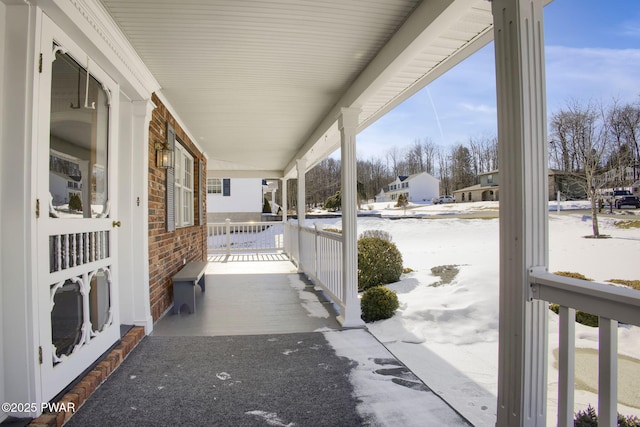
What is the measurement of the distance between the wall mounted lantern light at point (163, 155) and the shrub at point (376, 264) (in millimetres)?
4077

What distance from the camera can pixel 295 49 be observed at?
2836 millimetres

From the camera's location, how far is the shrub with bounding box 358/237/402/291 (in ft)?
22.6

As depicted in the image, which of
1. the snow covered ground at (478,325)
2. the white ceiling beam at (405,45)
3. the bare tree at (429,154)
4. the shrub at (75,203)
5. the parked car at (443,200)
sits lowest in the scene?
the snow covered ground at (478,325)

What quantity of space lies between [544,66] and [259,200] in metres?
16.5

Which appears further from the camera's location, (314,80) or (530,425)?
(314,80)

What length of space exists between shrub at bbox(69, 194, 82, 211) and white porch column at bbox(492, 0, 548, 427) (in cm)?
251

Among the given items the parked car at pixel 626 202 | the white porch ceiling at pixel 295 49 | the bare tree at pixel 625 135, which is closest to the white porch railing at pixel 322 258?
the white porch ceiling at pixel 295 49

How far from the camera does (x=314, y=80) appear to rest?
3506mm

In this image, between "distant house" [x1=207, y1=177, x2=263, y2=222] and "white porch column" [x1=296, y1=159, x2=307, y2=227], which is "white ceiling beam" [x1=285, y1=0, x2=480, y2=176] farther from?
"distant house" [x1=207, y1=177, x2=263, y2=222]

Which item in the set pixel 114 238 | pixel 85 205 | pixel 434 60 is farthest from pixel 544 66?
pixel 114 238

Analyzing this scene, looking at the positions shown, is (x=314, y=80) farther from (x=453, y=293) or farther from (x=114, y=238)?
(x=453, y=293)

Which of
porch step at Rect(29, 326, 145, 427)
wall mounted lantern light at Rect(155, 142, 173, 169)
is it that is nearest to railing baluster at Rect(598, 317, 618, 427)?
porch step at Rect(29, 326, 145, 427)

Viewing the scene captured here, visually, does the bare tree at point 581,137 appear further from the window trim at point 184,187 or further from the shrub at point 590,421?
the window trim at point 184,187

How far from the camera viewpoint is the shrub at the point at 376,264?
689cm
